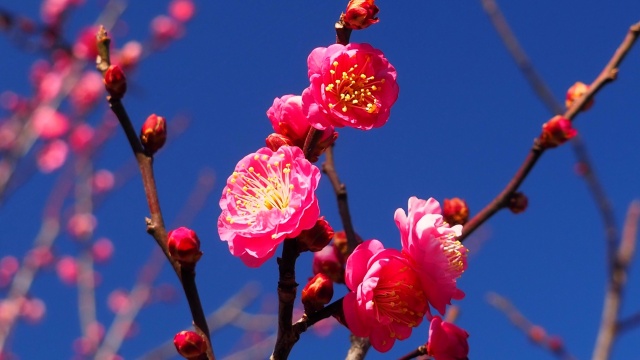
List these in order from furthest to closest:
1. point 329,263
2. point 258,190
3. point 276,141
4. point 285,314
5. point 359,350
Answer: point 329,263 < point 359,350 < point 258,190 < point 276,141 < point 285,314

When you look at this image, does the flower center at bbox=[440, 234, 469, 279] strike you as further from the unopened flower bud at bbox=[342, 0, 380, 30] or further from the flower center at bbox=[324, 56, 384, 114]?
the unopened flower bud at bbox=[342, 0, 380, 30]

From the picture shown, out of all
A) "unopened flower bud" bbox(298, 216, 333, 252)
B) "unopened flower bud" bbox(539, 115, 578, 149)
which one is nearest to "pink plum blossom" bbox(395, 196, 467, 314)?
"unopened flower bud" bbox(298, 216, 333, 252)

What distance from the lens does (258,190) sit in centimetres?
103

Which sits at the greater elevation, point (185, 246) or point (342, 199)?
point (342, 199)

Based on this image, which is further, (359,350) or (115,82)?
(359,350)

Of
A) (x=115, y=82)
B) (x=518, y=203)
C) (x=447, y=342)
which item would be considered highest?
(x=115, y=82)

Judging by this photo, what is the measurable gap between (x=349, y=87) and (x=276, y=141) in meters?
0.15

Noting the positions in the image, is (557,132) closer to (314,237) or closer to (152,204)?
(314,237)

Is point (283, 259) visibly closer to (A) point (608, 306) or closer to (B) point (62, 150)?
(A) point (608, 306)

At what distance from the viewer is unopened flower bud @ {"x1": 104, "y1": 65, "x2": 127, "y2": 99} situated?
3.60 feet

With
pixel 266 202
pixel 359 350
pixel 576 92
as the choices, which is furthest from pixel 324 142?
pixel 576 92

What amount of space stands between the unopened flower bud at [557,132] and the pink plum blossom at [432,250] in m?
0.67

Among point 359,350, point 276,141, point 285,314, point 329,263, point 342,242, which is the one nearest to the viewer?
point 285,314

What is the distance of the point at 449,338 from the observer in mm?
877
